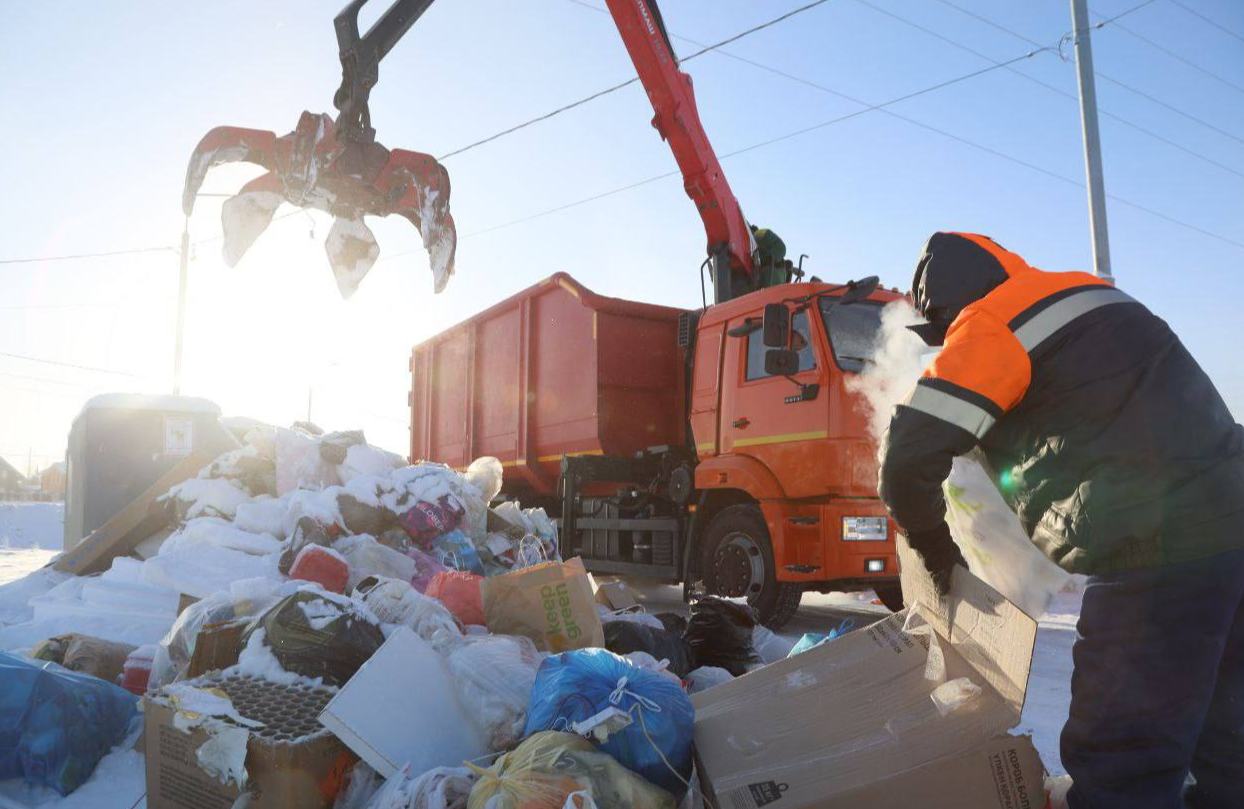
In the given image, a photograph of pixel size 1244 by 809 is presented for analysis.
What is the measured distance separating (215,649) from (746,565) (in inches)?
139

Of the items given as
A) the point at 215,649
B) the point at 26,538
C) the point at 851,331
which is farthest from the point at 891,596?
the point at 26,538

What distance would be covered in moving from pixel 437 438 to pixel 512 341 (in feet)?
7.02

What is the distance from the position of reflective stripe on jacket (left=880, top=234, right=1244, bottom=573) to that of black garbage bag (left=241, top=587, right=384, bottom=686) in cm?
172

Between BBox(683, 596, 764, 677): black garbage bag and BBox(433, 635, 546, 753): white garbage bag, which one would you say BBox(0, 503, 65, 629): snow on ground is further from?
BBox(683, 596, 764, 677): black garbage bag

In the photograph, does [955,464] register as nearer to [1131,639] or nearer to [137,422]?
[1131,639]

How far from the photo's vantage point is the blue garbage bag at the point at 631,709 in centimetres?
185

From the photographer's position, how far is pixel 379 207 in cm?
440

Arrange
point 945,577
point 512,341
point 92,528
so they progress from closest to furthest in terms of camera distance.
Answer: point 945,577
point 92,528
point 512,341

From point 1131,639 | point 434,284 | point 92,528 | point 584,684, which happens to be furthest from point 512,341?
point 1131,639

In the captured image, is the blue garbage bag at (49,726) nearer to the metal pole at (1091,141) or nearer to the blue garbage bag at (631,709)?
the blue garbage bag at (631,709)

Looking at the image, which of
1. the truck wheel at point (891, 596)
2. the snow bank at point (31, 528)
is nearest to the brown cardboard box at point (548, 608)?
the truck wheel at point (891, 596)

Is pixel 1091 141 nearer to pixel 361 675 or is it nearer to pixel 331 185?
pixel 331 185

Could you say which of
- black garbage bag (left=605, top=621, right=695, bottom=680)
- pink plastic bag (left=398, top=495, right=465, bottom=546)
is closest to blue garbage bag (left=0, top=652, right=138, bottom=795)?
black garbage bag (left=605, top=621, right=695, bottom=680)

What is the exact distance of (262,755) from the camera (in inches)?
76.0
